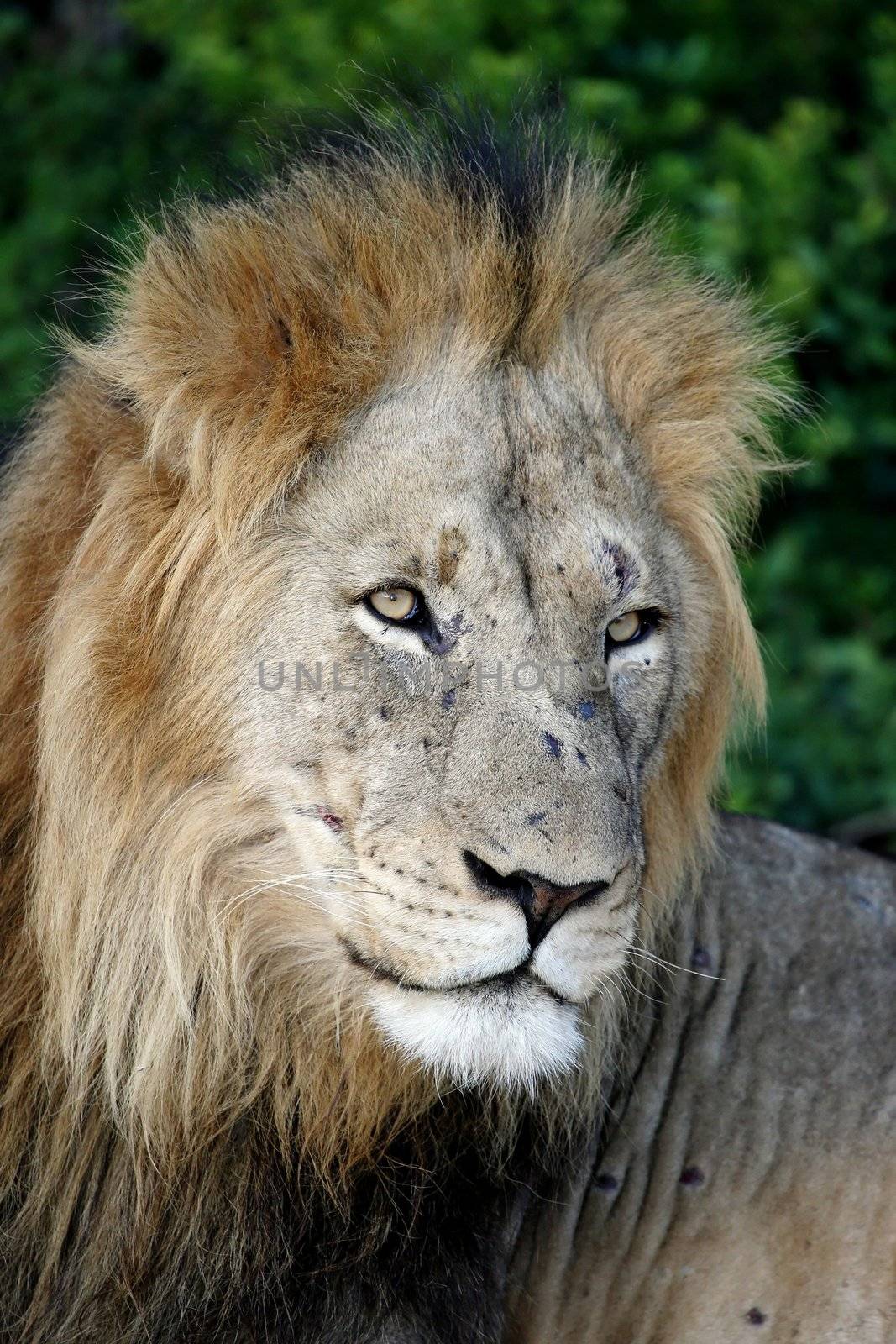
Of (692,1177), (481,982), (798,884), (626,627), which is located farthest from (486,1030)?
(798,884)

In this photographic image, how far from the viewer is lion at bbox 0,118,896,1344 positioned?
7.35 feet

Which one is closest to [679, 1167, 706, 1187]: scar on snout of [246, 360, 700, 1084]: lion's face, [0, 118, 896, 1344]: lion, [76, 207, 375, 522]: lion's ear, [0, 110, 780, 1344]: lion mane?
[0, 118, 896, 1344]: lion

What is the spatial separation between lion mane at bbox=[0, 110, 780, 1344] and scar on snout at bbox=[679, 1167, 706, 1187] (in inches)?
16.2

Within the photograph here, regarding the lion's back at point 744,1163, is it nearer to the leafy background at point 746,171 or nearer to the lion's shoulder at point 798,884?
the lion's shoulder at point 798,884

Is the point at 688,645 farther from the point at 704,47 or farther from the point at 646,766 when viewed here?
the point at 704,47

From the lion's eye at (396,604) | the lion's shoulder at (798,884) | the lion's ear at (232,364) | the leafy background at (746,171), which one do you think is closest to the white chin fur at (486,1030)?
the lion's eye at (396,604)

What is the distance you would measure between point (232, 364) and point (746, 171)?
3766 millimetres

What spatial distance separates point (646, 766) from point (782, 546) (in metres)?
3.21

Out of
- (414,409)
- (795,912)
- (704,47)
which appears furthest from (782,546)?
(414,409)

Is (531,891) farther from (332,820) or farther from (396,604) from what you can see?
(396,604)

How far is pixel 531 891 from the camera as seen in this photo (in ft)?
6.93

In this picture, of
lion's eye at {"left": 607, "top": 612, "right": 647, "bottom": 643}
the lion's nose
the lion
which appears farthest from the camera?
lion's eye at {"left": 607, "top": 612, "right": 647, "bottom": 643}

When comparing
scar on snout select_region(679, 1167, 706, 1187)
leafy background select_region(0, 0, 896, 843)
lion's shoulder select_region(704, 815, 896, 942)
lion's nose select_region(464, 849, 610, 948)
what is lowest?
scar on snout select_region(679, 1167, 706, 1187)

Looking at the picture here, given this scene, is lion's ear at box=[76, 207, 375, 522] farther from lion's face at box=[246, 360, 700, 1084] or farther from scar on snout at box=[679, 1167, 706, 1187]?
scar on snout at box=[679, 1167, 706, 1187]
